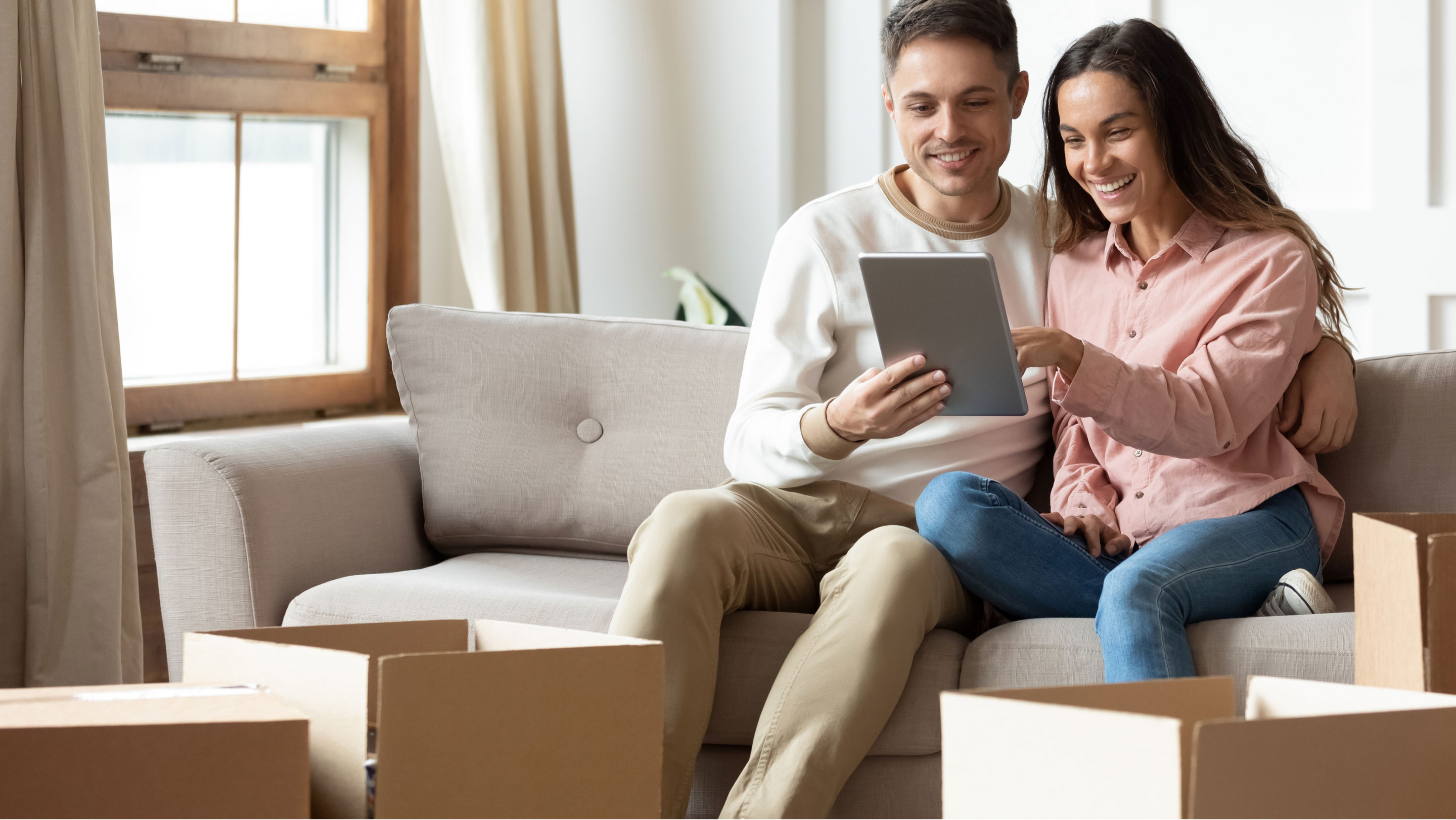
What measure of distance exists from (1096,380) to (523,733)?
887mm

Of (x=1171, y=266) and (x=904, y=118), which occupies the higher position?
(x=904, y=118)

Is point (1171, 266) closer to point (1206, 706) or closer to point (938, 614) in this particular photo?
point (938, 614)

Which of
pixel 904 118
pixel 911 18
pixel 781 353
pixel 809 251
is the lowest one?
pixel 781 353

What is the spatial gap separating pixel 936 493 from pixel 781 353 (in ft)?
0.99

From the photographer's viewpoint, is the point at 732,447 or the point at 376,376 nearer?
the point at 732,447

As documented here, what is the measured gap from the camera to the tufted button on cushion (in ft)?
6.69

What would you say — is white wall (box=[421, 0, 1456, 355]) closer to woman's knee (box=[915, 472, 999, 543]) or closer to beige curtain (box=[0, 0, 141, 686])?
beige curtain (box=[0, 0, 141, 686])

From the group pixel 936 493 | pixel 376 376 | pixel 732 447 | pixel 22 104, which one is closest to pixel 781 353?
pixel 732 447

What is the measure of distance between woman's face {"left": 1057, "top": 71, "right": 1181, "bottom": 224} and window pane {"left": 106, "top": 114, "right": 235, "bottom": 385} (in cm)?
180

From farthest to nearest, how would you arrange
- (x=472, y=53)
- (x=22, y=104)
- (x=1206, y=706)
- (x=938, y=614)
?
(x=472, y=53)
(x=22, y=104)
(x=938, y=614)
(x=1206, y=706)

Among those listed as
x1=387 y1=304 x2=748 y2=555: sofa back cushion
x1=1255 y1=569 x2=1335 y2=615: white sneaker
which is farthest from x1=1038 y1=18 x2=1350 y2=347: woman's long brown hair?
x1=387 y1=304 x2=748 y2=555: sofa back cushion

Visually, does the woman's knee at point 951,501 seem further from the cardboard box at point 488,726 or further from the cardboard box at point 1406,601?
the cardboard box at point 488,726

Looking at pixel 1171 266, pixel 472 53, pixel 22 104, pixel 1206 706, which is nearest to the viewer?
pixel 1206 706

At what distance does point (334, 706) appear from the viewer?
81 cm
